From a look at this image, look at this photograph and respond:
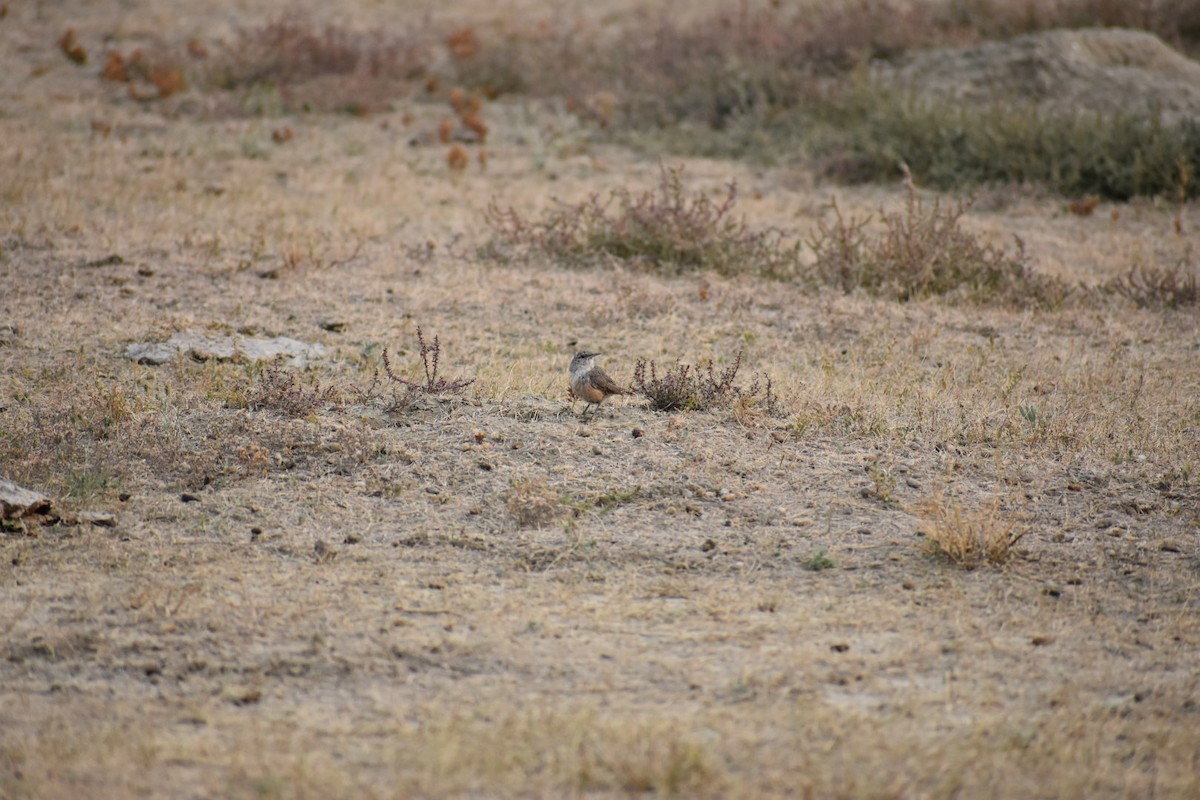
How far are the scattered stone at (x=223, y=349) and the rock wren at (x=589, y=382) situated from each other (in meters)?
1.98

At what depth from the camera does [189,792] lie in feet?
11.2

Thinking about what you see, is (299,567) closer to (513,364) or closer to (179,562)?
(179,562)

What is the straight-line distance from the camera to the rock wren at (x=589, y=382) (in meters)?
6.04

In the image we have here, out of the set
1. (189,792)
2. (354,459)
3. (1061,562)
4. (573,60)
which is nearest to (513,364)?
(354,459)

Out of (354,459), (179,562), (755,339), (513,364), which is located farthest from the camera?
(755,339)

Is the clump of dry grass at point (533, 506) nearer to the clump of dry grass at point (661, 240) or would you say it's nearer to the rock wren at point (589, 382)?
the rock wren at point (589, 382)

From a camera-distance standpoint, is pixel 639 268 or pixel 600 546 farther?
pixel 639 268

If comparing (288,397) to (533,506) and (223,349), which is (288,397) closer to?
(223,349)

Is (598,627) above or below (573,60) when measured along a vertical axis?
below

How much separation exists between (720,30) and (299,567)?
546 inches

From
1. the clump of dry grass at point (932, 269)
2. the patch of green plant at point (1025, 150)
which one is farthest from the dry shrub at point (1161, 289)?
the patch of green plant at point (1025, 150)

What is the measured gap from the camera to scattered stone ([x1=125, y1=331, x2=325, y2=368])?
23.0ft

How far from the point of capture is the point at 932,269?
913cm

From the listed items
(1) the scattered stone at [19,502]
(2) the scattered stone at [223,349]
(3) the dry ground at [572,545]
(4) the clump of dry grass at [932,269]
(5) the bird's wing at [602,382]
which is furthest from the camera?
(4) the clump of dry grass at [932,269]
